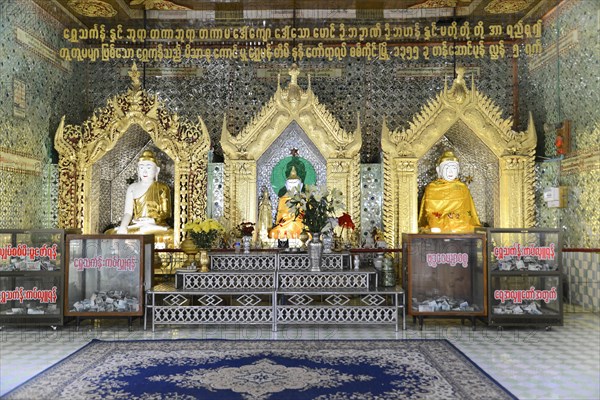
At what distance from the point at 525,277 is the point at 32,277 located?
228 inches

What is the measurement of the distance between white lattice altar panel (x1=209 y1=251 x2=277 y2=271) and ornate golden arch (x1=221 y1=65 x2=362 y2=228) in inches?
86.6

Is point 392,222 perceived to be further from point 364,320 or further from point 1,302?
point 1,302

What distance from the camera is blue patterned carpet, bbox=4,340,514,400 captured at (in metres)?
4.46

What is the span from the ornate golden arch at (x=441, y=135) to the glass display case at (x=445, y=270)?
2.28 m

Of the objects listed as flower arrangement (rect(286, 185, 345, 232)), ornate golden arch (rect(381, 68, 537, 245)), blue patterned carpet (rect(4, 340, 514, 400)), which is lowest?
blue patterned carpet (rect(4, 340, 514, 400))

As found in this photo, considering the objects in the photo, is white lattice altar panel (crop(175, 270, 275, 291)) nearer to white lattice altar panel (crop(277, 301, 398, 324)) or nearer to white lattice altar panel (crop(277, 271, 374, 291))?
white lattice altar panel (crop(277, 271, 374, 291))

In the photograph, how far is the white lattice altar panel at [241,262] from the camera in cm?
757

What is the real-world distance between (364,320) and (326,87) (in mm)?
5617

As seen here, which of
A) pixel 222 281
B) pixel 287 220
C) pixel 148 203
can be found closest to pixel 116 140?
pixel 148 203

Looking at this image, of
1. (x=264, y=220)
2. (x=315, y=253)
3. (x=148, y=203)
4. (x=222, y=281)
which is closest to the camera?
(x=222, y=281)

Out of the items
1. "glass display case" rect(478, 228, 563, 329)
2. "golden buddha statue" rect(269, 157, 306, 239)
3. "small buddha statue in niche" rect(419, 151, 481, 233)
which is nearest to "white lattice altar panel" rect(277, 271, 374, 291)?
"glass display case" rect(478, 228, 563, 329)

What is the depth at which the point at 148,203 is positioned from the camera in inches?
394

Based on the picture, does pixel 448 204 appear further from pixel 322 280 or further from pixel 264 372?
pixel 264 372

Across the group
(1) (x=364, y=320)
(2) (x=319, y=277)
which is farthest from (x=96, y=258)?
(1) (x=364, y=320)
